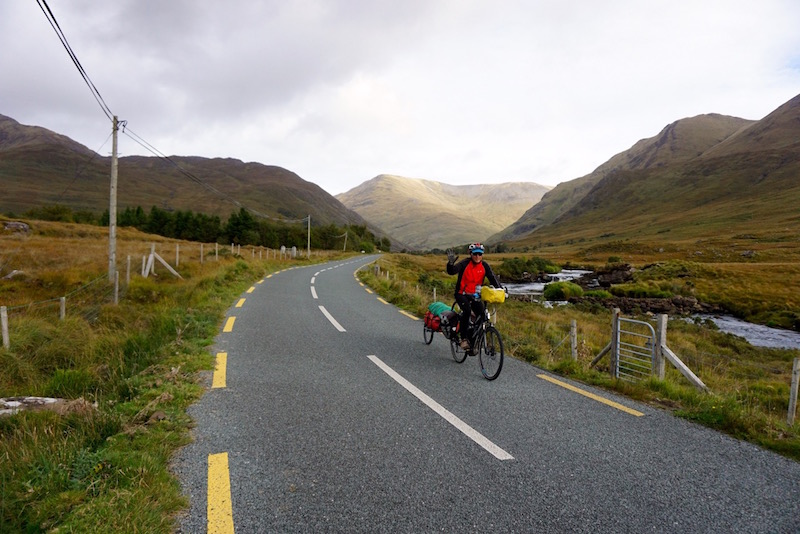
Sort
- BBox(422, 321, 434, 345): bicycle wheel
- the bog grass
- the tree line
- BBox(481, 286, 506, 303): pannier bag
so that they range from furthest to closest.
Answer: the tree line < BBox(422, 321, 434, 345): bicycle wheel < BBox(481, 286, 506, 303): pannier bag < the bog grass

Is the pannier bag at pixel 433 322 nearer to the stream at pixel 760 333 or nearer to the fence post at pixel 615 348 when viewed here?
the fence post at pixel 615 348

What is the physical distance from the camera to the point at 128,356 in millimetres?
7004

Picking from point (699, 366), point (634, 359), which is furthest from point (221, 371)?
point (699, 366)

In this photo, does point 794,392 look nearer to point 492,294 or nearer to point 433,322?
point 492,294

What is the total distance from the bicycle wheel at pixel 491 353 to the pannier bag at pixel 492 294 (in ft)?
1.57

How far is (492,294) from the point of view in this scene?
21.5ft

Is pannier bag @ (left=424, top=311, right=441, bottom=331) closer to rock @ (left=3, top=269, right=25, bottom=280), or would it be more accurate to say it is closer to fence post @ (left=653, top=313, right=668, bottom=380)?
fence post @ (left=653, top=313, right=668, bottom=380)

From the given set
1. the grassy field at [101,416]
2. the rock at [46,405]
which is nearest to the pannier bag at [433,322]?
the grassy field at [101,416]

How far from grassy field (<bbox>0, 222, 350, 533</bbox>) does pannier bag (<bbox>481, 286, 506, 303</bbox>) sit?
14.9ft

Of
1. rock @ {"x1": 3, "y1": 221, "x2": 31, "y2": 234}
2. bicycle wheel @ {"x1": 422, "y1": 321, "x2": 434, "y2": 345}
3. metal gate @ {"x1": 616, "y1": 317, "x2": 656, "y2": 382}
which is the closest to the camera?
metal gate @ {"x1": 616, "y1": 317, "x2": 656, "y2": 382}

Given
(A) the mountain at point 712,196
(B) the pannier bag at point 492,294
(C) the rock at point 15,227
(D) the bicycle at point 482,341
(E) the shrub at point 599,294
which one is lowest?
(E) the shrub at point 599,294

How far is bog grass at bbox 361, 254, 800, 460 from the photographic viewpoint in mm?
4707

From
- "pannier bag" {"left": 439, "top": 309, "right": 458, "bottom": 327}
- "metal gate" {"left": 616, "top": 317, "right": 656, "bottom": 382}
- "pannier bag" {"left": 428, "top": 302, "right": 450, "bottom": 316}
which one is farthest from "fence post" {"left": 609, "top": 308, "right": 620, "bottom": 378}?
"pannier bag" {"left": 428, "top": 302, "right": 450, "bottom": 316}

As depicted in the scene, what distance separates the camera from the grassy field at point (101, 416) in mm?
2621
